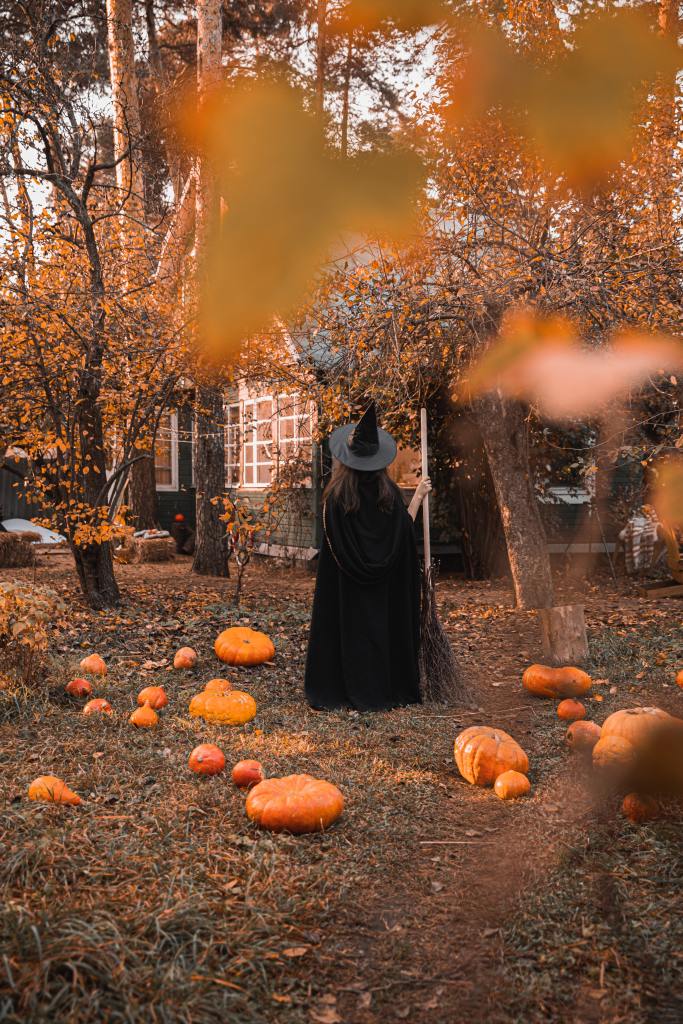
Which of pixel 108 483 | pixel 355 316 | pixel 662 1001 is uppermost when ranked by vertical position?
pixel 355 316

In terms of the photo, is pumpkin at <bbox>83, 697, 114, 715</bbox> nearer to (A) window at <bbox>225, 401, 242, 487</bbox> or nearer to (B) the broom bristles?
(B) the broom bristles

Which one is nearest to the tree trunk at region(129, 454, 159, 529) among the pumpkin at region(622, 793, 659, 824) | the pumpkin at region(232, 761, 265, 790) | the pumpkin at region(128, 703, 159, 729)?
the pumpkin at region(128, 703, 159, 729)

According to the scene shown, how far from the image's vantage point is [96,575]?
828cm

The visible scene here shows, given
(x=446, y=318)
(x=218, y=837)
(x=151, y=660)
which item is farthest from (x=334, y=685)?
(x=446, y=318)

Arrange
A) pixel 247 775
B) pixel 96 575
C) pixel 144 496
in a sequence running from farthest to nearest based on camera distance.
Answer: pixel 144 496
pixel 96 575
pixel 247 775

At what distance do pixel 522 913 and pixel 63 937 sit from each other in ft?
4.70

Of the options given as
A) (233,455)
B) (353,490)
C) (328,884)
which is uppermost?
(233,455)

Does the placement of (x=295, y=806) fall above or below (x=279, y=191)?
below

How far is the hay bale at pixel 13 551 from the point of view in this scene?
40.2ft

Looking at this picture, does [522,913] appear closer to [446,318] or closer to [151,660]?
[151,660]

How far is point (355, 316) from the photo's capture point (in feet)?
24.2

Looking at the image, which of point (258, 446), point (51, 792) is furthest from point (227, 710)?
point (258, 446)

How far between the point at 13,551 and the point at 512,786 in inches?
413

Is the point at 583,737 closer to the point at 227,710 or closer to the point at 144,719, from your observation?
the point at 227,710
